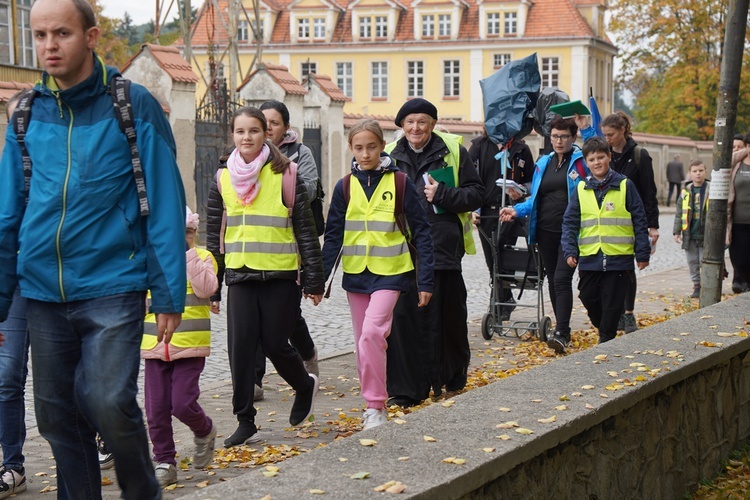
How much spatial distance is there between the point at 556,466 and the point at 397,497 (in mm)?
1269

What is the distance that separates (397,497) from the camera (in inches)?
152

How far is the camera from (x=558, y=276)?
10734 mm

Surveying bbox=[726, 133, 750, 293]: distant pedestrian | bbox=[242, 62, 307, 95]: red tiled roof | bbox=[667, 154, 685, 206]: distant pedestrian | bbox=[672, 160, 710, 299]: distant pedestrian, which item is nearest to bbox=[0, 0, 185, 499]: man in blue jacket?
bbox=[726, 133, 750, 293]: distant pedestrian

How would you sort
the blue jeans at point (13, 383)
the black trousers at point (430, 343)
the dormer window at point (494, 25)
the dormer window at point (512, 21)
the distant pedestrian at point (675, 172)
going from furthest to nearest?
the dormer window at point (494, 25) → the dormer window at point (512, 21) → the distant pedestrian at point (675, 172) → the black trousers at point (430, 343) → the blue jeans at point (13, 383)

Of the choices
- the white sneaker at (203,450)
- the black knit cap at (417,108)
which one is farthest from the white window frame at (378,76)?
the white sneaker at (203,450)

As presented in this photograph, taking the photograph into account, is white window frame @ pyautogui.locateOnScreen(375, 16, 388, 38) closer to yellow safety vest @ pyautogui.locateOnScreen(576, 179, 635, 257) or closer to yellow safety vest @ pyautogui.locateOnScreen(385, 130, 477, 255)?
yellow safety vest @ pyautogui.locateOnScreen(576, 179, 635, 257)

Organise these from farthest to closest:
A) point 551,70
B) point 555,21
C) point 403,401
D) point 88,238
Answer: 1. point 551,70
2. point 555,21
3. point 403,401
4. point 88,238

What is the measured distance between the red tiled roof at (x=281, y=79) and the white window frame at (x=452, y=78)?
154ft

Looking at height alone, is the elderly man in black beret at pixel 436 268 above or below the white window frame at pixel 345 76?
below

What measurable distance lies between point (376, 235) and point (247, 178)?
2.85 ft

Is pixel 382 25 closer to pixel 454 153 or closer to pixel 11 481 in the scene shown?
pixel 454 153

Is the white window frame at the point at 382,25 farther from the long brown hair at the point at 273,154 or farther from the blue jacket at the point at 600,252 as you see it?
the long brown hair at the point at 273,154

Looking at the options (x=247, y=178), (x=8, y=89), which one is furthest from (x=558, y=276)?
(x=8, y=89)

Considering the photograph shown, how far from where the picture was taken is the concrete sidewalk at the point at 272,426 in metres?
6.36
